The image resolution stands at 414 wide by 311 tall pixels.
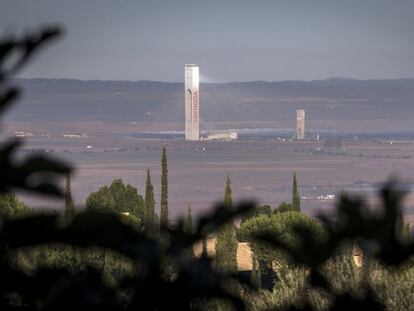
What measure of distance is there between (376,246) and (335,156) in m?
185

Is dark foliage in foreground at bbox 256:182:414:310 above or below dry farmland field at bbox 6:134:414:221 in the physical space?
above

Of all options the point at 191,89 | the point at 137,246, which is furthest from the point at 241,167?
the point at 137,246

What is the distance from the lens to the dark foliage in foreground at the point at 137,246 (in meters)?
1.21

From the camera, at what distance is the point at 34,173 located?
132 centimetres

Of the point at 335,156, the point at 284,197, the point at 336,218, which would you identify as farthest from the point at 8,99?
the point at 335,156

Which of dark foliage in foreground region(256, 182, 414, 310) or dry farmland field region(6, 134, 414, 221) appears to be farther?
dry farmland field region(6, 134, 414, 221)

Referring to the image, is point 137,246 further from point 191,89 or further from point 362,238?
point 191,89

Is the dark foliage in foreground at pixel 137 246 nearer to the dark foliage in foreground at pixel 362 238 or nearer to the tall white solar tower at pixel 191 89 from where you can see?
the dark foliage in foreground at pixel 362 238

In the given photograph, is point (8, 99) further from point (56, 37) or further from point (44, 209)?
point (44, 209)

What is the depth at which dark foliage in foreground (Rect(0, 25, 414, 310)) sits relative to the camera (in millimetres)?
1208

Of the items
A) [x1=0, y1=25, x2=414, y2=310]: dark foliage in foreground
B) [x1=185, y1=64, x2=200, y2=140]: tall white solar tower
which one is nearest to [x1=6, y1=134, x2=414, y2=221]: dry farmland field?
[x1=185, y1=64, x2=200, y2=140]: tall white solar tower

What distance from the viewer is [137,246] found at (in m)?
1.22

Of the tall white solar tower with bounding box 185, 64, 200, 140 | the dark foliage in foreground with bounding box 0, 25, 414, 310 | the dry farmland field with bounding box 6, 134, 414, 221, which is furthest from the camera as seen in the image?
the tall white solar tower with bounding box 185, 64, 200, 140

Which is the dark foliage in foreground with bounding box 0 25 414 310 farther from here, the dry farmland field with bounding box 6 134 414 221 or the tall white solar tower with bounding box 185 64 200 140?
the tall white solar tower with bounding box 185 64 200 140
